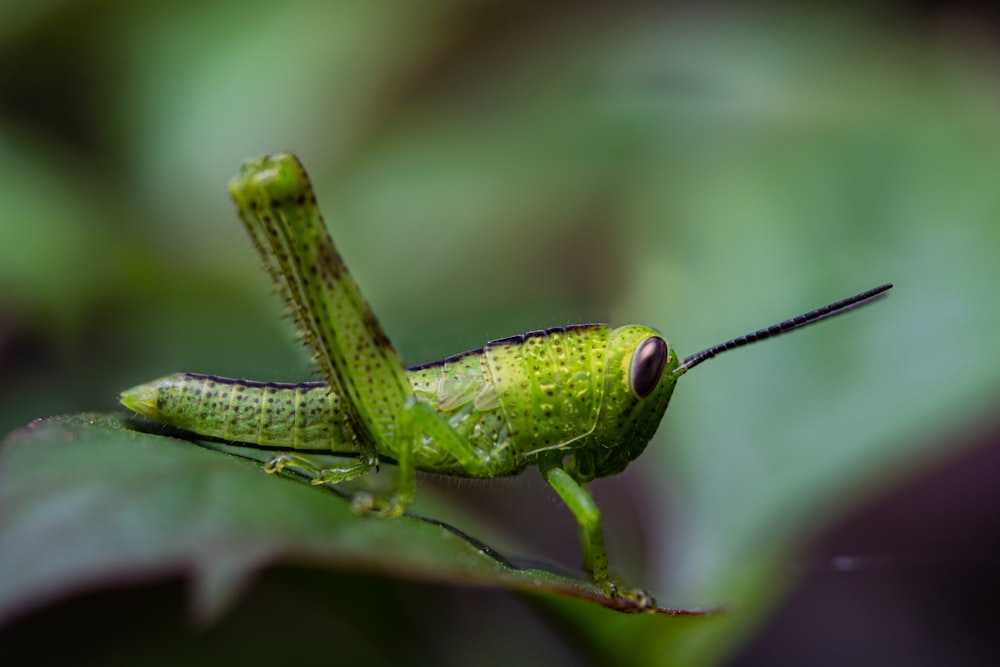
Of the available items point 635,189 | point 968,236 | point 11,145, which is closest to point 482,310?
point 635,189

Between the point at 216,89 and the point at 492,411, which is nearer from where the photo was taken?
the point at 492,411

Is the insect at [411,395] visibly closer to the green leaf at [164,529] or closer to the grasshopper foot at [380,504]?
the grasshopper foot at [380,504]

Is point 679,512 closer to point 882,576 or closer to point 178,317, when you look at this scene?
point 882,576

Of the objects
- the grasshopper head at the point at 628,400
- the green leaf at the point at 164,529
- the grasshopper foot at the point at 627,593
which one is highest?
the green leaf at the point at 164,529

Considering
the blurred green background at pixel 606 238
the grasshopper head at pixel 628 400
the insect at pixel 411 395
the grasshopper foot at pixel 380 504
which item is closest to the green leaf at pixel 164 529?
the grasshopper foot at pixel 380 504

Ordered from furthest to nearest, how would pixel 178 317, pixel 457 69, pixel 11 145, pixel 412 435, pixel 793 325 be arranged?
pixel 457 69 → pixel 11 145 → pixel 178 317 → pixel 793 325 → pixel 412 435

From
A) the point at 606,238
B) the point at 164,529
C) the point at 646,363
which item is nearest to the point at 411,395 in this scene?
the point at 646,363

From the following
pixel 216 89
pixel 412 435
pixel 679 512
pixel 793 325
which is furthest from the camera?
pixel 216 89
